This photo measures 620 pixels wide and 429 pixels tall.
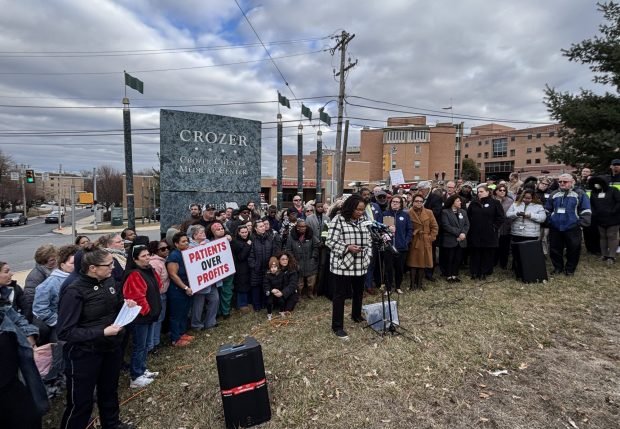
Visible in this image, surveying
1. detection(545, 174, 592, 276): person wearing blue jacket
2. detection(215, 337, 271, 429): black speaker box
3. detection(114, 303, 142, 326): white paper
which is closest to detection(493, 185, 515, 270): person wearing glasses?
detection(545, 174, 592, 276): person wearing blue jacket

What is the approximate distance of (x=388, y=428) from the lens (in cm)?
310

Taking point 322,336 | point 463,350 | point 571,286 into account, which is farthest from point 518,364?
point 571,286

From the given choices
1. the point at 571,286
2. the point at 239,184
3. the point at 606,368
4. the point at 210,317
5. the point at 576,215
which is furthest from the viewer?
the point at 239,184

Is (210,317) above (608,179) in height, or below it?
below

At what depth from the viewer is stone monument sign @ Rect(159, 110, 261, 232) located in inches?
339

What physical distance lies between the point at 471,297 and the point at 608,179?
4638 millimetres

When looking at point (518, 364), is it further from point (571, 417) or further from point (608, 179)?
point (608, 179)

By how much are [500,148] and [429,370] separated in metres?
91.8

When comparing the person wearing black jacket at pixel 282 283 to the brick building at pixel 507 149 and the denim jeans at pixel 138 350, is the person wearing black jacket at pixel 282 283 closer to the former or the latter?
the denim jeans at pixel 138 350

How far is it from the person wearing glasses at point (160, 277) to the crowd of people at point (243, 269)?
0.02m

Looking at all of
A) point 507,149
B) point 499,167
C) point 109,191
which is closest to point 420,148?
point 499,167

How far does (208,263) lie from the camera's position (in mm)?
5543

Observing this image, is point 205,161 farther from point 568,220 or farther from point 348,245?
point 568,220

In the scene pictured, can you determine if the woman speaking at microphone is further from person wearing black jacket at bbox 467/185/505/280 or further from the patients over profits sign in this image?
person wearing black jacket at bbox 467/185/505/280
